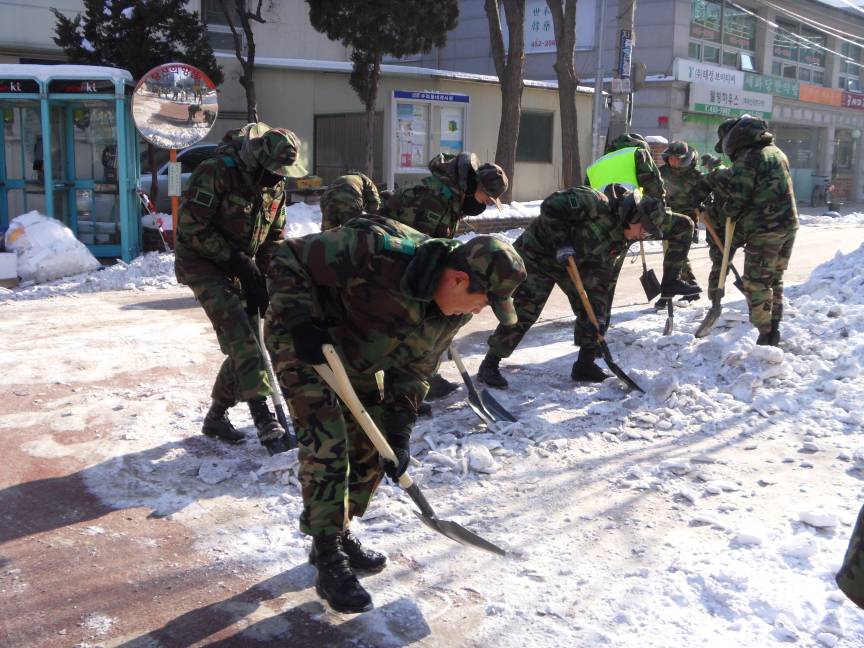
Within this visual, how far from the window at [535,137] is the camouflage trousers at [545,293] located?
558 inches

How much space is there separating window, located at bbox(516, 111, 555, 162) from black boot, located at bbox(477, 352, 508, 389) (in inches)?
561

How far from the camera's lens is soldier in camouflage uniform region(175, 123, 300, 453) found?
14.4 ft

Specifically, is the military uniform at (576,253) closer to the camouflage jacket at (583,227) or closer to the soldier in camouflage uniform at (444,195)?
the camouflage jacket at (583,227)

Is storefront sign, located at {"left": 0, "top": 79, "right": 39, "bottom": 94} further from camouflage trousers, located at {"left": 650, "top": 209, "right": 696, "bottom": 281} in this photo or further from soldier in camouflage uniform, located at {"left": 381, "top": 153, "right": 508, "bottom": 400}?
camouflage trousers, located at {"left": 650, "top": 209, "right": 696, "bottom": 281}

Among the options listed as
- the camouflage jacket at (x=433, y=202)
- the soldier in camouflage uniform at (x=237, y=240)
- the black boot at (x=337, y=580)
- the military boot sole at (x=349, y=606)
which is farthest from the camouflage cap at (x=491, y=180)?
the military boot sole at (x=349, y=606)

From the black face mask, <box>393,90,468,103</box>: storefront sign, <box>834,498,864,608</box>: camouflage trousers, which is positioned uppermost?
<box>393,90,468,103</box>: storefront sign

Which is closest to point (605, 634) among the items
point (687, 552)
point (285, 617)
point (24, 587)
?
point (687, 552)

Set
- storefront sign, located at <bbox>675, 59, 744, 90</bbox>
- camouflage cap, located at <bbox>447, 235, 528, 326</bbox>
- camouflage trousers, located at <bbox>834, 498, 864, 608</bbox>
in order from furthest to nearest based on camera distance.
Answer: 1. storefront sign, located at <bbox>675, 59, 744, 90</bbox>
2. camouflage cap, located at <bbox>447, 235, 528, 326</bbox>
3. camouflage trousers, located at <bbox>834, 498, 864, 608</bbox>

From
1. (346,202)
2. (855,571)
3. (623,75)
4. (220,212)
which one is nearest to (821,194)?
(623,75)

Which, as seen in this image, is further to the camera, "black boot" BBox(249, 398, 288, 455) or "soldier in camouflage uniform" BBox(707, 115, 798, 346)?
"soldier in camouflage uniform" BBox(707, 115, 798, 346)

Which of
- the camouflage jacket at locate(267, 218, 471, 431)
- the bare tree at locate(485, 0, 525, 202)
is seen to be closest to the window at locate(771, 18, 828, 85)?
the bare tree at locate(485, 0, 525, 202)

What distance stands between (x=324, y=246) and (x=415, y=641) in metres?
1.44

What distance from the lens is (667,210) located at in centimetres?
650

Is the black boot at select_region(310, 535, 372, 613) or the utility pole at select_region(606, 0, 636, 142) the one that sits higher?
the utility pole at select_region(606, 0, 636, 142)
